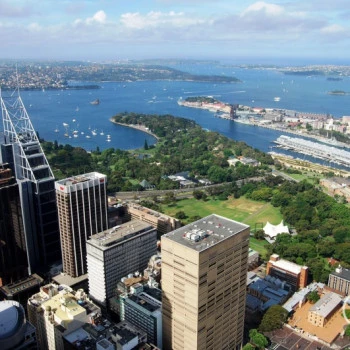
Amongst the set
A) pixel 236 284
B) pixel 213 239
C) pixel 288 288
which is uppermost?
pixel 213 239

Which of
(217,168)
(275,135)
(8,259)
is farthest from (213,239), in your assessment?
(275,135)

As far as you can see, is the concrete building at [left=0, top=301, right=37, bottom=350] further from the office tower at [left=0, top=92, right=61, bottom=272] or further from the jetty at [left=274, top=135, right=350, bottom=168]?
the jetty at [left=274, top=135, right=350, bottom=168]

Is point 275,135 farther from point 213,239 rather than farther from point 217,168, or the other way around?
Result: point 213,239

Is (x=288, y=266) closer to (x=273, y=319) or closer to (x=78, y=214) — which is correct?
(x=273, y=319)

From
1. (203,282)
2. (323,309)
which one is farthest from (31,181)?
(323,309)

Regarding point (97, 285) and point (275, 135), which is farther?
point (275, 135)

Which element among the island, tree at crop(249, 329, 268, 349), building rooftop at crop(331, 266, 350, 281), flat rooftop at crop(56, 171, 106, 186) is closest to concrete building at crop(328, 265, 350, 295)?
building rooftop at crop(331, 266, 350, 281)

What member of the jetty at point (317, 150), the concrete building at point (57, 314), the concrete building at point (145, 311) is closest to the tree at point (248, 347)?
the concrete building at point (145, 311)
